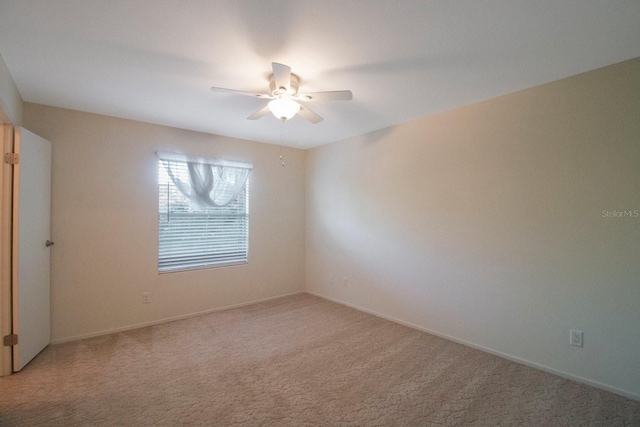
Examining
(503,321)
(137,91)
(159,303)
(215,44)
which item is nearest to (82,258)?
(159,303)

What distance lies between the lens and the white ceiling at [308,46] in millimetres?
1521

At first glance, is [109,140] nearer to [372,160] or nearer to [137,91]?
[137,91]

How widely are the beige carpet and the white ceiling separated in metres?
2.40

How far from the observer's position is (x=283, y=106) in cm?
213

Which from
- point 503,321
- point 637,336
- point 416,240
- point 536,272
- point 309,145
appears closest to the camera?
point 637,336

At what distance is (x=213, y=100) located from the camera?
2.68 m

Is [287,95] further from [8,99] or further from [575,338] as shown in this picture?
[575,338]

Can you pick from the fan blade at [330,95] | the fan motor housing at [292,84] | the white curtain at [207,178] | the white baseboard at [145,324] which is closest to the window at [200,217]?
the white curtain at [207,178]

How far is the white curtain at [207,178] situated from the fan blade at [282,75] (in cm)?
212

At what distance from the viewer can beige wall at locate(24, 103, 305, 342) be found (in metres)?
2.85

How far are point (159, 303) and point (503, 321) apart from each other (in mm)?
3741

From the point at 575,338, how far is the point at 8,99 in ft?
15.7

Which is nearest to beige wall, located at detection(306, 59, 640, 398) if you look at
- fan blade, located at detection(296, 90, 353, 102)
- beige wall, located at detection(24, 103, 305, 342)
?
fan blade, located at detection(296, 90, 353, 102)

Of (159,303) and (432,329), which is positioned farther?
(159,303)
